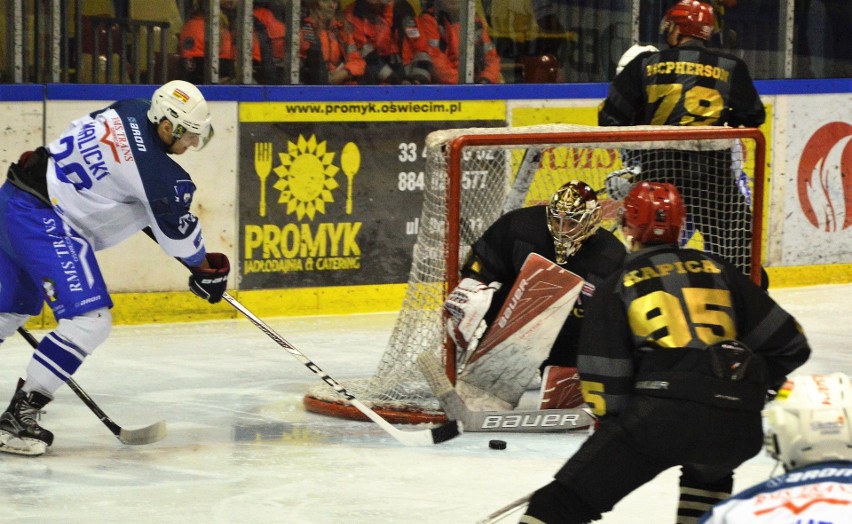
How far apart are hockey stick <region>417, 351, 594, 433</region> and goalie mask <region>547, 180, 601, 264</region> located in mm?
512

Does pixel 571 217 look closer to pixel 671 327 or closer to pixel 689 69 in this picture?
pixel 689 69

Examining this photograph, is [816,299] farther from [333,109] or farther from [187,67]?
[187,67]

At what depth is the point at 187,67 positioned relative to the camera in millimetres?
6934

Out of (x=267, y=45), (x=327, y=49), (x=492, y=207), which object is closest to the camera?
(x=492, y=207)

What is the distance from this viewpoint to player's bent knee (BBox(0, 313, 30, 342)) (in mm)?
4832

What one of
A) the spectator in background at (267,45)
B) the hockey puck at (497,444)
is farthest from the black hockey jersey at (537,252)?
the spectator in background at (267,45)

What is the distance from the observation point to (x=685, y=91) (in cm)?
577

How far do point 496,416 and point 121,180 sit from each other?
140 centimetres

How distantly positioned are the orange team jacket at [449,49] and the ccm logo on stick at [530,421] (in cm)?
279

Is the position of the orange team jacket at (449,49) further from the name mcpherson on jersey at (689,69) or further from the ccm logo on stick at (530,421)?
the ccm logo on stick at (530,421)

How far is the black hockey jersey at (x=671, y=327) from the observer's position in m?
3.05

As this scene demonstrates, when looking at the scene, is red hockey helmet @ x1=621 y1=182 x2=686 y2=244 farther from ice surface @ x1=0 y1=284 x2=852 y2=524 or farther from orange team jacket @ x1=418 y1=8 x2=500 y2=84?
orange team jacket @ x1=418 y1=8 x2=500 y2=84

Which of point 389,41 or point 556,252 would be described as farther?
point 389,41

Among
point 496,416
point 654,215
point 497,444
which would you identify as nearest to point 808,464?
point 654,215
